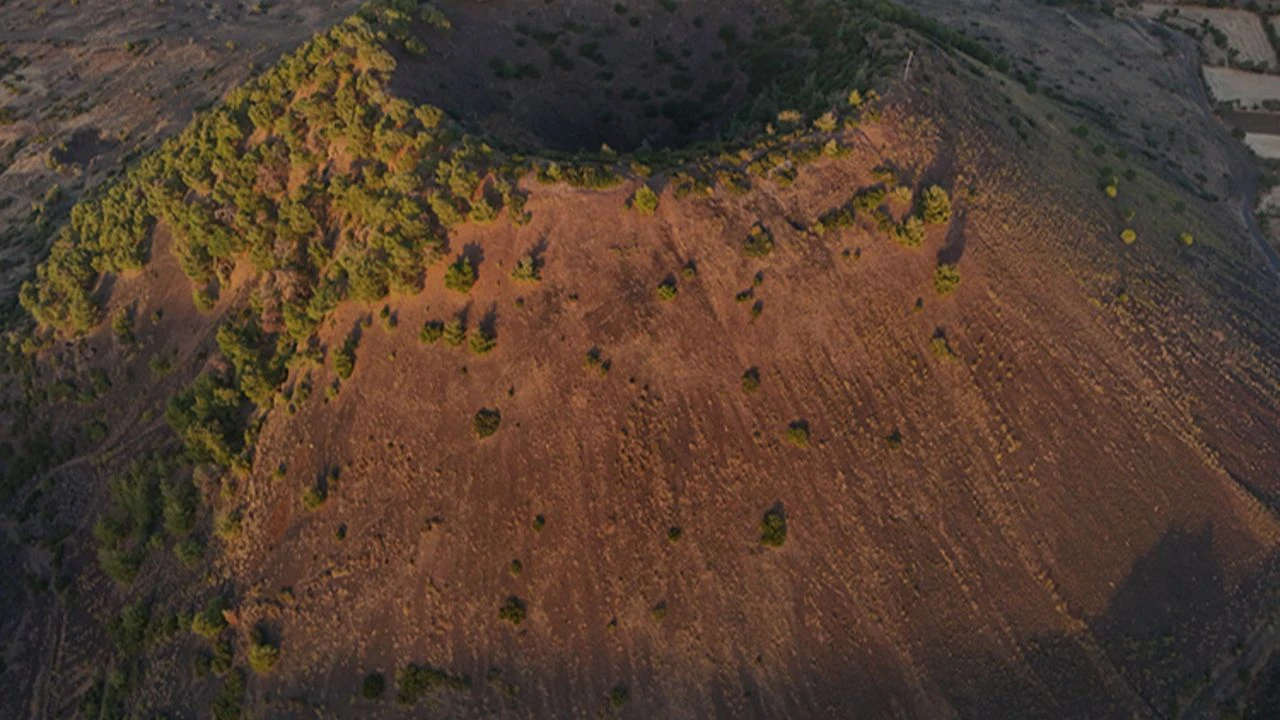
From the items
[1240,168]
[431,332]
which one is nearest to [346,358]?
[431,332]

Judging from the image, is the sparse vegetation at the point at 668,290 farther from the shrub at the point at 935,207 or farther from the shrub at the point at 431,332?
the shrub at the point at 935,207

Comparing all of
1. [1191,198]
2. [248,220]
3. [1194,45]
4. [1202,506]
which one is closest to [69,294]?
[248,220]

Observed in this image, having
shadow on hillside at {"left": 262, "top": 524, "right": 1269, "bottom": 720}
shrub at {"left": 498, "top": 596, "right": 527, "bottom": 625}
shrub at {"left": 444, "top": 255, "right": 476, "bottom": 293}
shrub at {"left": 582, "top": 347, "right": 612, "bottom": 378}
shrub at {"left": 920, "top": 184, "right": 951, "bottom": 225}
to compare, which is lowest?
shrub at {"left": 498, "top": 596, "right": 527, "bottom": 625}

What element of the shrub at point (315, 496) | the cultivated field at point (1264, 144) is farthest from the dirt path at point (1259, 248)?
the shrub at point (315, 496)

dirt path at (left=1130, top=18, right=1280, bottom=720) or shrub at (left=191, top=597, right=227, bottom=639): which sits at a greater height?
dirt path at (left=1130, top=18, right=1280, bottom=720)

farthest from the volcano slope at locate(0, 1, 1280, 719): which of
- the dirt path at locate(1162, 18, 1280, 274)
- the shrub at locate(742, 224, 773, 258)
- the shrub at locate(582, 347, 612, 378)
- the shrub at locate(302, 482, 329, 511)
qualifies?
the dirt path at locate(1162, 18, 1280, 274)

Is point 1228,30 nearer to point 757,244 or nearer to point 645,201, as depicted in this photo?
point 757,244

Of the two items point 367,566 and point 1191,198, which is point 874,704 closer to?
point 367,566

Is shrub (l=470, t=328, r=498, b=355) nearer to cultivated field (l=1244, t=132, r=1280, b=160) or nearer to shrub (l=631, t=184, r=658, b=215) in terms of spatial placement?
shrub (l=631, t=184, r=658, b=215)
